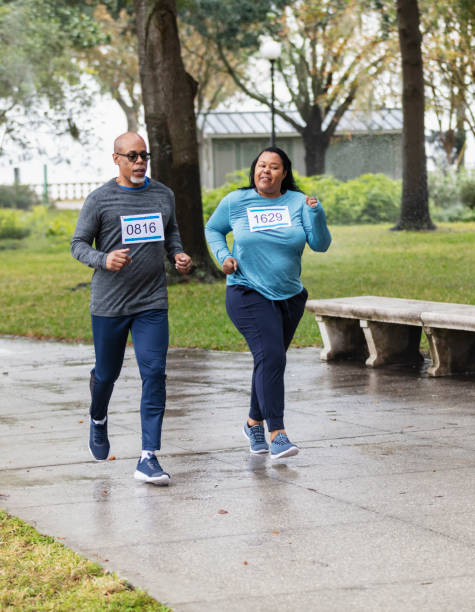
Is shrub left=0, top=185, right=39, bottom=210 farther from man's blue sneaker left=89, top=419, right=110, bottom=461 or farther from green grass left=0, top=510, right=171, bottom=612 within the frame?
green grass left=0, top=510, right=171, bottom=612

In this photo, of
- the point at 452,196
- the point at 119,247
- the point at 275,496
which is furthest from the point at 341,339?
the point at 452,196

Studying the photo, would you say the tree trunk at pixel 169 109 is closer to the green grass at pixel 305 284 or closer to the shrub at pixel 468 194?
the green grass at pixel 305 284

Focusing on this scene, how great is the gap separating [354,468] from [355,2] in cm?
3468

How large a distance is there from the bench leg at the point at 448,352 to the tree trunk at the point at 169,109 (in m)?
10.3

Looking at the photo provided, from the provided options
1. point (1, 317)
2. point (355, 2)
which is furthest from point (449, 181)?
point (1, 317)

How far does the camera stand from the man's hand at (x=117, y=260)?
634 centimetres

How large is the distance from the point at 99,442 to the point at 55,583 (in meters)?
2.37

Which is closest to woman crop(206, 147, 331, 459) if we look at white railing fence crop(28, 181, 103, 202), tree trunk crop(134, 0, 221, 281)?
tree trunk crop(134, 0, 221, 281)

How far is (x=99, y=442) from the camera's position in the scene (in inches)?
281

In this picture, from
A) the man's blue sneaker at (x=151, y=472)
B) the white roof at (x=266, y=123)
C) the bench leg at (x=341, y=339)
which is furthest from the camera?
the white roof at (x=266, y=123)

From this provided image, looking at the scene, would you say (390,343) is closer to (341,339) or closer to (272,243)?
(341,339)

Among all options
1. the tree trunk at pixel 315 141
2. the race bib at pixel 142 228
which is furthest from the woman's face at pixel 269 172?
the tree trunk at pixel 315 141

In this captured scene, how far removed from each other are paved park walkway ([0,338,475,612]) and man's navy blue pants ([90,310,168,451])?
1.15 feet

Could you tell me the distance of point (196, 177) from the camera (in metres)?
20.6
